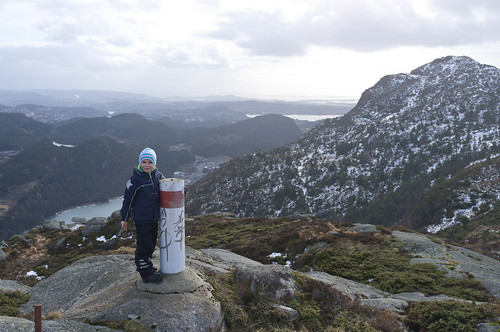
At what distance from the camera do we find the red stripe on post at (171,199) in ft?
28.6

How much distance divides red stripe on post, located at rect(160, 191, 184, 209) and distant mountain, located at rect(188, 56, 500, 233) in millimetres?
76366

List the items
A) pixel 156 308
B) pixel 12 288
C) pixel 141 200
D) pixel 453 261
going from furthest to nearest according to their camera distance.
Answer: pixel 453 261 < pixel 12 288 < pixel 141 200 < pixel 156 308

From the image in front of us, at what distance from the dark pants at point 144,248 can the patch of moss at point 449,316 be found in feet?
27.6

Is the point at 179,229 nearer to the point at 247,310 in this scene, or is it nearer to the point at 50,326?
the point at 247,310

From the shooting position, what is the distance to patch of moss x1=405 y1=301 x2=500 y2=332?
9.28 m

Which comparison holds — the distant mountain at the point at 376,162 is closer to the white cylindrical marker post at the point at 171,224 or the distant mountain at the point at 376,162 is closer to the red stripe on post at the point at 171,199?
the white cylindrical marker post at the point at 171,224

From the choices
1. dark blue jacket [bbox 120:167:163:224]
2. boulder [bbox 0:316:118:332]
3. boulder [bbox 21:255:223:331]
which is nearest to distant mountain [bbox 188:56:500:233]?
→ boulder [bbox 21:255:223:331]

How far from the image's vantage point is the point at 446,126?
132 meters

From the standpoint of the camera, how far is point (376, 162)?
128 m

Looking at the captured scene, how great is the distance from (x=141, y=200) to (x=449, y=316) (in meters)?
10.2

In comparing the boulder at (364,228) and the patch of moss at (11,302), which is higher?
the patch of moss at (11,302)

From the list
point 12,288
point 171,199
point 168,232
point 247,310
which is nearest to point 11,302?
point 12,288

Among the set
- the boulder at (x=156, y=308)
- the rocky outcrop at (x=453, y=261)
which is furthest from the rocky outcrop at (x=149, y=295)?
the rocky outcrop at (x=453, y=261)

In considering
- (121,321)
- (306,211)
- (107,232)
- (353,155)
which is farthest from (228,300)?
(353,155)
